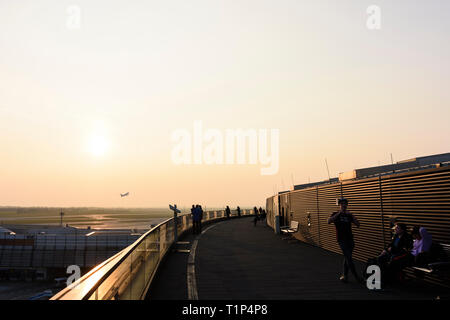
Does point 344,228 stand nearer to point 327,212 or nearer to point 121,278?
point 121,278

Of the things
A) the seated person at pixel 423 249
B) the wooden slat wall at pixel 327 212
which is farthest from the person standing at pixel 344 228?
the wooden slat wall at pixel 327 212

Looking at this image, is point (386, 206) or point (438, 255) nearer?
point (438, 255)

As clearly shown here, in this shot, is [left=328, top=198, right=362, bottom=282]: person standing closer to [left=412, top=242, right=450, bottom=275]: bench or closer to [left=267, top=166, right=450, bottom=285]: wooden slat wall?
[left=412, top=242, right=450, bottom=275]: bench

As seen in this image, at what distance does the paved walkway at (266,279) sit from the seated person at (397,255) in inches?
15.9

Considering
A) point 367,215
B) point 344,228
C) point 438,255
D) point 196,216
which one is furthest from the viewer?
point 196,216

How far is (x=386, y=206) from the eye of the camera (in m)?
10.0

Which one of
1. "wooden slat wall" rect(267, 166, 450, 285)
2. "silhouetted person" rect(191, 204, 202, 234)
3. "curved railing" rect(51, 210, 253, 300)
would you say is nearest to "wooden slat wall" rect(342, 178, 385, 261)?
"wooden slat wall" rect(267, 166, 450, 285)

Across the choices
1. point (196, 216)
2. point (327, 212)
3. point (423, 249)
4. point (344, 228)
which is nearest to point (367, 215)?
point (344, 228)

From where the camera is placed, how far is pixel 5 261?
176ft

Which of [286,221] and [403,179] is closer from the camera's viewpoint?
[403,179]

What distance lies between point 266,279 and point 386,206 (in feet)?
13.8

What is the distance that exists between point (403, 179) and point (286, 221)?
1460cm
